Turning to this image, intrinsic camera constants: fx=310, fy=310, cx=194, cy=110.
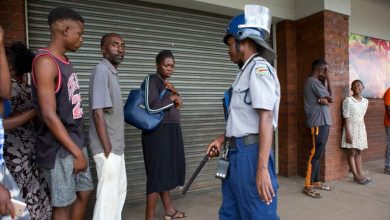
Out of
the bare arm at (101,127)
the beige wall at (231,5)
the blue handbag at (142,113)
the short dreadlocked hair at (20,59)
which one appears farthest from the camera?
the beige wall at (231,5)

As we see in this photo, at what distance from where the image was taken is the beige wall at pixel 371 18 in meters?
6.41

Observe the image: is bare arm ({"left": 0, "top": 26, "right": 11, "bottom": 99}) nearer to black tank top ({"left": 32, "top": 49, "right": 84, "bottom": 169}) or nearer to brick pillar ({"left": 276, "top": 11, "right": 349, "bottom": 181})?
black tank top ({"left": 32, "top": 49, "right": 84, "bottom": 169})

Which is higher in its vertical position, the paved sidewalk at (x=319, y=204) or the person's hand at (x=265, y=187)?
the person's hand at (x=265, y=187)

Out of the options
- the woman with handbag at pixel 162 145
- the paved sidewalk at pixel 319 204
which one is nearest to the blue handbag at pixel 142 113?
the woman with handbag at pixel 162 145

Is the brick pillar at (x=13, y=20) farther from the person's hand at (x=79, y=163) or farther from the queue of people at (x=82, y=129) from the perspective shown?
the person's hand at (x=79, y=163)

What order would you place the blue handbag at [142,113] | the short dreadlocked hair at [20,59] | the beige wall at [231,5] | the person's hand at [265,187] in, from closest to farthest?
the person's hand at [265,187] → the short dreadlocked hair at [20,59] → the blue handbag at [142,113] → the beige wall at [231,5]

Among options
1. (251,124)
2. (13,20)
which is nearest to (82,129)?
(251,124)

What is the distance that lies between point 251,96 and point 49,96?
1295mm

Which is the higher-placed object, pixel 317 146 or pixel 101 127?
pixel 101 127

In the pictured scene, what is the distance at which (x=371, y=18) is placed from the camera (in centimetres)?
673

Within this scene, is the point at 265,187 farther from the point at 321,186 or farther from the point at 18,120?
the point at 321,186

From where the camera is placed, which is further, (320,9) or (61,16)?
(320,9)

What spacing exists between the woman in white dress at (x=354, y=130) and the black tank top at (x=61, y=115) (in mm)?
4376

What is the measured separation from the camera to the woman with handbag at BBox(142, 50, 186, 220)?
321 centimetres
